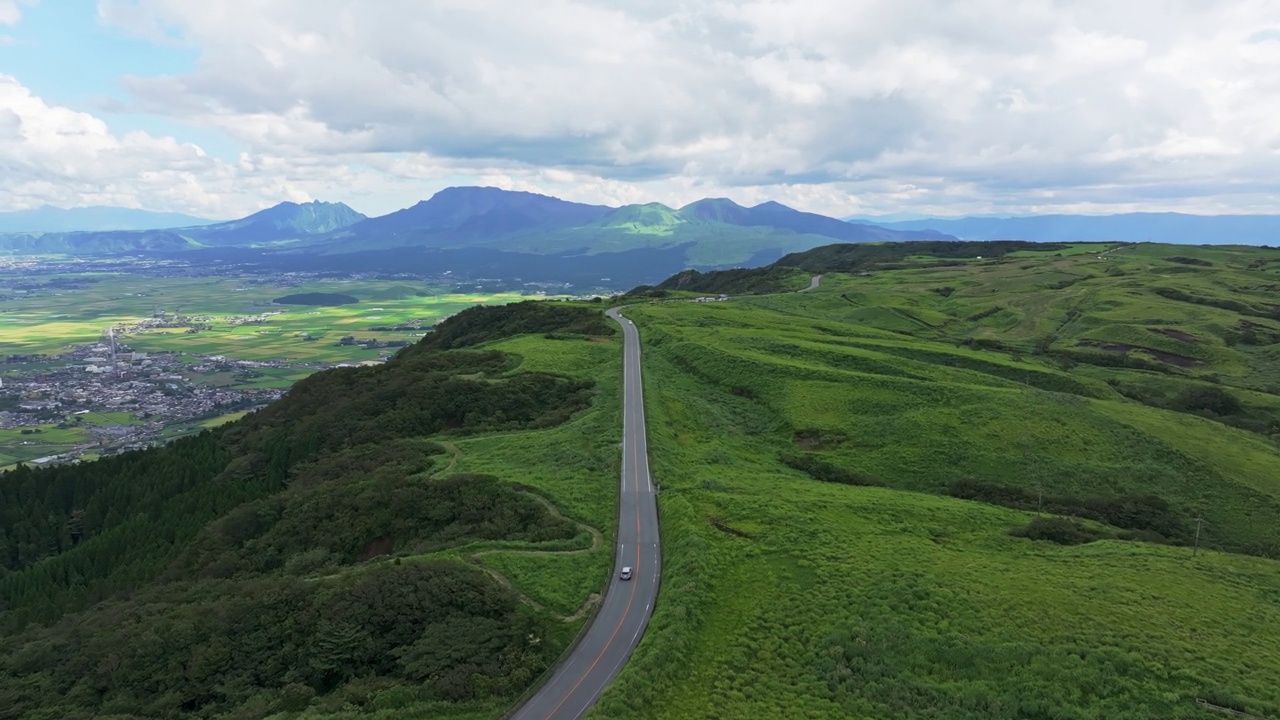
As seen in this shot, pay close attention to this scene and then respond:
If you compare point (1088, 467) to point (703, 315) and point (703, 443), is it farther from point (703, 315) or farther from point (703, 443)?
point (703, 315)

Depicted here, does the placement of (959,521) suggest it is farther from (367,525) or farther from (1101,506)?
(367,525)

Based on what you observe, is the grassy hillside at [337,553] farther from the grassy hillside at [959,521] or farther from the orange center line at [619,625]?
the grassy hillside at [959,521]

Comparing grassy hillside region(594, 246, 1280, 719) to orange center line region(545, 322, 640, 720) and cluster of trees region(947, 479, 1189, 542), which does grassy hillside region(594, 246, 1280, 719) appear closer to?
cluster of trees region(947, 479, 1189, 542)

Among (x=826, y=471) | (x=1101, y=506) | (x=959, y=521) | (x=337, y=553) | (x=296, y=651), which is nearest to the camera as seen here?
(x=296, y=651)

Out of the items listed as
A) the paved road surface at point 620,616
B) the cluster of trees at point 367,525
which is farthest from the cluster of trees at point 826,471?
the cluster of trees at point 367,525

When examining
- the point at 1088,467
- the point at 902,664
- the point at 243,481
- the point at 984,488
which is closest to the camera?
the point at 902,664

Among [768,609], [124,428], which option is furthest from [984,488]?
[124,428]

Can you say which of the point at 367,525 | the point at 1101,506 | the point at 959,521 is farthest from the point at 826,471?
the point at 367,525

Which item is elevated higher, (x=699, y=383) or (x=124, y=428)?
(x=699, y=383)
